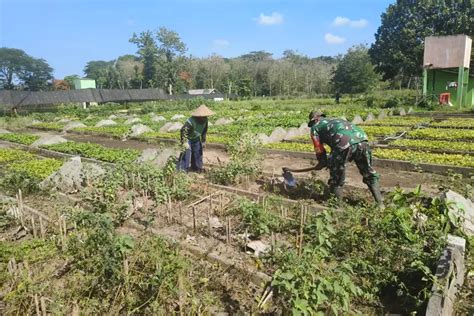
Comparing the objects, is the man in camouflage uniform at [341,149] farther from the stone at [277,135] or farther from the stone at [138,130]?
the stone at [138,130]

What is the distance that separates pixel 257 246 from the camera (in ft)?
14.8

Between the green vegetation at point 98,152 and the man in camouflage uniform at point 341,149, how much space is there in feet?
16.3

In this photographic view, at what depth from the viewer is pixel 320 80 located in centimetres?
5581

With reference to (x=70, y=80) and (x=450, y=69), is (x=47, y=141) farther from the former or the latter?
(x=70, y=80)

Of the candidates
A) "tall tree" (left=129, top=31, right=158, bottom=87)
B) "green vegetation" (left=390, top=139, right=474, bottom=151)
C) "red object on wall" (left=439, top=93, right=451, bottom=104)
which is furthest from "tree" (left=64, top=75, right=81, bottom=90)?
"green vegetation" (left=390, top=139, right=474, bottom=151)

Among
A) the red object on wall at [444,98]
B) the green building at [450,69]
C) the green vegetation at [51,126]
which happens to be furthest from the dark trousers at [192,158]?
the red object on wall at [444,98]

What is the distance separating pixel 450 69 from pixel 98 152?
2388cm

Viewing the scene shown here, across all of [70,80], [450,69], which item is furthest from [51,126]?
[70,80]

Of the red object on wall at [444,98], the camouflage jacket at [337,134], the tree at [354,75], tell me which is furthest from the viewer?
the tree at [354,75]

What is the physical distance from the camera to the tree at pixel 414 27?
3084cm

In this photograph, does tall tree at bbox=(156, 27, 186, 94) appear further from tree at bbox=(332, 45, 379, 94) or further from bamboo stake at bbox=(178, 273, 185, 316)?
bamboo stake at bbox=(178, 273, 185, 316)

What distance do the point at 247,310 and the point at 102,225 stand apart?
1.65 m

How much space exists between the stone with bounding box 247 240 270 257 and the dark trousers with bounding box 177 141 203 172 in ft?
11.8

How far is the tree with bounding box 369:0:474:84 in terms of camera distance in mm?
30844
